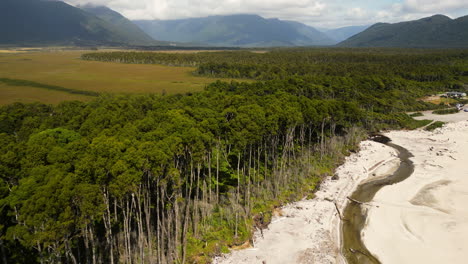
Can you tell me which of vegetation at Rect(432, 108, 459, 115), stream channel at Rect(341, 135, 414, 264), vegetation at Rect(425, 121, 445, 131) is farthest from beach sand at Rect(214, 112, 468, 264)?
vegetation at Rect(432, 108, 459, 115)

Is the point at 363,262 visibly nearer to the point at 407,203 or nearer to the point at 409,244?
the point at 409,244

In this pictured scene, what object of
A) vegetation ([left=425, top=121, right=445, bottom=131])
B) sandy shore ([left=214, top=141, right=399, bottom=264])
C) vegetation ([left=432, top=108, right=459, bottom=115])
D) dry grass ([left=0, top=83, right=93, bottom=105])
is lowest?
sandy shore ([left=214, top=141, right=399, bottom=264])

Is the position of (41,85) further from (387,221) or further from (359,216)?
(387,221)

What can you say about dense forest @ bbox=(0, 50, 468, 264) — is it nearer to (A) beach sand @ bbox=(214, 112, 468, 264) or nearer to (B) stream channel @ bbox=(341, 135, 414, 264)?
(A) beach sand @ bbox=(214, 112, 468, 264)

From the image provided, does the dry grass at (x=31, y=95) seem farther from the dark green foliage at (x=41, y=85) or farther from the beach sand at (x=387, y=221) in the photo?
the beach sand at (x=387, y=221)

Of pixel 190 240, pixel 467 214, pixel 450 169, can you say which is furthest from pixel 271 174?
pixel 450 169

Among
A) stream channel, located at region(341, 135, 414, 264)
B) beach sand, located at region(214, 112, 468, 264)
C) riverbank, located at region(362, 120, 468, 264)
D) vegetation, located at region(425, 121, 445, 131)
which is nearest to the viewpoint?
beach sand, located at region(214, 112, 468, 264)

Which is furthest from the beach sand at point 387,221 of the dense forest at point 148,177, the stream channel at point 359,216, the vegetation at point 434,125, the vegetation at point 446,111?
the vegetation at point 446,111
